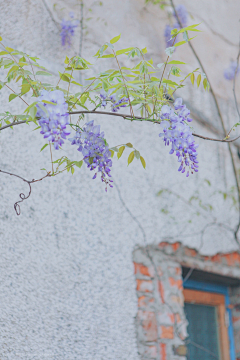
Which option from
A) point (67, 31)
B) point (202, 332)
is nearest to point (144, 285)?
point (202, 332)

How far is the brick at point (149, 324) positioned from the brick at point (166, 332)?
54 millimetres

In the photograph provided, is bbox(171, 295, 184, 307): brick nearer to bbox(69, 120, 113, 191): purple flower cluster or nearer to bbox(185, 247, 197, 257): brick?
bbox(185, 247, 197, 257): brick

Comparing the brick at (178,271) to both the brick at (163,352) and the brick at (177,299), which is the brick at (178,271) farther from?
the brick at (163,352)

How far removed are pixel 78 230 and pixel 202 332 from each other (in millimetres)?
1059

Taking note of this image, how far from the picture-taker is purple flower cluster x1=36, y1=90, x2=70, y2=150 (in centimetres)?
88

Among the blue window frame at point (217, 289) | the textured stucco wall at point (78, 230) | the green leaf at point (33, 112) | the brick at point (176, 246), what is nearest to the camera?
the green leaf at point (33, 112)

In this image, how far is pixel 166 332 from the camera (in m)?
1.79

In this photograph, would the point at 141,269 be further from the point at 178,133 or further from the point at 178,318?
the point at 178,133

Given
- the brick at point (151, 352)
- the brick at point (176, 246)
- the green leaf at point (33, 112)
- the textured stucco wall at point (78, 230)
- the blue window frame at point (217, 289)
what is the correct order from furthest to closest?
the blue window frame at point (217, 289) → the brick at point (176, 246) → the brick at point (151, 352) → the textured stucco wall at point (78, 230) → the green leaf at point (33, 112)

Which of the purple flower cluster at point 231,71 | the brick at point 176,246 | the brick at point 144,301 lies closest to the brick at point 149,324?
the brick at point 144,301

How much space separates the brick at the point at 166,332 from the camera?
1774mm

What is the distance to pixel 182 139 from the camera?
1.06 m

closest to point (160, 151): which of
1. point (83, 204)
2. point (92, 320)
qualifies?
point (83, 204)

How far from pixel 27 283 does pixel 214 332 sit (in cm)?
132
